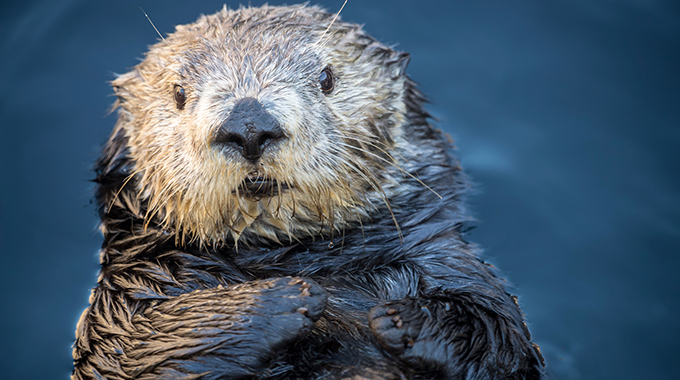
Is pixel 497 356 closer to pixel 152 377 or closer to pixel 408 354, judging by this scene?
pixel 408 354

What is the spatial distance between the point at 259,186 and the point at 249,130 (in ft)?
1.12

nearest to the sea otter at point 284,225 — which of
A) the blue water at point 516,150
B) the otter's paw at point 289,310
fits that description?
the otter's paw at point 289,310

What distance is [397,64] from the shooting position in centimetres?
370

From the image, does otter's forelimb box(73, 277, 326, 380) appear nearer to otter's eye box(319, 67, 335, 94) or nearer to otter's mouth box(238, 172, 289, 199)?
otter's mouth box(238, 172, 289, 199)

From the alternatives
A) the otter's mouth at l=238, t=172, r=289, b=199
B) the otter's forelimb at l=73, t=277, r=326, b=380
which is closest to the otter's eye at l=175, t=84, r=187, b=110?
the otter's mouth at l=238, t=172, r=289, b=199

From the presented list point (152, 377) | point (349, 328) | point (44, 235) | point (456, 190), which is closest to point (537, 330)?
point (456, 190)

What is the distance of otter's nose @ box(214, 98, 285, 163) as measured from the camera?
8.64ft

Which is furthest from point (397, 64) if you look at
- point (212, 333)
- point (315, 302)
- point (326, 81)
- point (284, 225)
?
point (212, 333)

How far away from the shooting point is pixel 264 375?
287cm

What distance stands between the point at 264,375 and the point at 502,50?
3.66 metres

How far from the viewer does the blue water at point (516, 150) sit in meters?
Result: 3.96

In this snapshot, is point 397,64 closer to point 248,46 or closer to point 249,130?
point 248,46

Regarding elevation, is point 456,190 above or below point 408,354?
above

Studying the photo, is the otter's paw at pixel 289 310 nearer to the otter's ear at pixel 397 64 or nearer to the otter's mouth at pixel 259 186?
the otter's mouth at pixel 259 186
